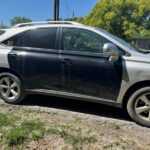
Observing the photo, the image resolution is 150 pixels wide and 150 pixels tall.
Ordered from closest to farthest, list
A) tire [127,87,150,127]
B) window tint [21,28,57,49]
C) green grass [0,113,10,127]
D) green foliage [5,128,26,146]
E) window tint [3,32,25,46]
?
1. green foliage [5,128,26,146]
2. green grass [0,113,10,127]
3. tire [127,87,150,127]
4. window tint [21,28,57,49]
5. window tint [3,32,25,46]

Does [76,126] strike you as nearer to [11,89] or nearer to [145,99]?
[145,99]

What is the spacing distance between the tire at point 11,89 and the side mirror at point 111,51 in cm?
190

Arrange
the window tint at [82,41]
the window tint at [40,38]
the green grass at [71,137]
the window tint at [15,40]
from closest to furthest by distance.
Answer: the green grass at [71,137] → the window tint at [82,41] → the window tint at [40,38] → the window tint at [15,40]

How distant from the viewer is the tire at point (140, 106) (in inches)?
213

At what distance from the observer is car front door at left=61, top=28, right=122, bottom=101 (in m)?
5.57

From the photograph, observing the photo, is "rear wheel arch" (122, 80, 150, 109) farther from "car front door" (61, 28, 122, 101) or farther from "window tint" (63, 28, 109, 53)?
"window tint" (63, 28, 109, 53)

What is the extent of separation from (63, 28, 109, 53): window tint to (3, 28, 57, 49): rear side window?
258mm

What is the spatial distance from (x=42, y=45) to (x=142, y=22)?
42978 millimetres

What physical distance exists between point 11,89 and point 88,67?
5.74 ft

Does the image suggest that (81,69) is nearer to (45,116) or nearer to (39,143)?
(45,116)

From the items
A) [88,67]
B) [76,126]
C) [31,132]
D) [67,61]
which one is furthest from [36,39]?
[31,132]

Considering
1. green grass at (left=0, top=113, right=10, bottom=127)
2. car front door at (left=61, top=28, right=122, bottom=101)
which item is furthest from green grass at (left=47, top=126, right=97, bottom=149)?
car front door at (left=61, top=28, right=122, bottom=101)

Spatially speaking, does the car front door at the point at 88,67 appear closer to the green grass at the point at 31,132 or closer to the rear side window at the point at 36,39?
the rear side window at the point at 36,39

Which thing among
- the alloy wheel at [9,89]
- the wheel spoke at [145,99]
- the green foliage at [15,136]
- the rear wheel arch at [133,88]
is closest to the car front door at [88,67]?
the rear wheel arch at [133,88]
